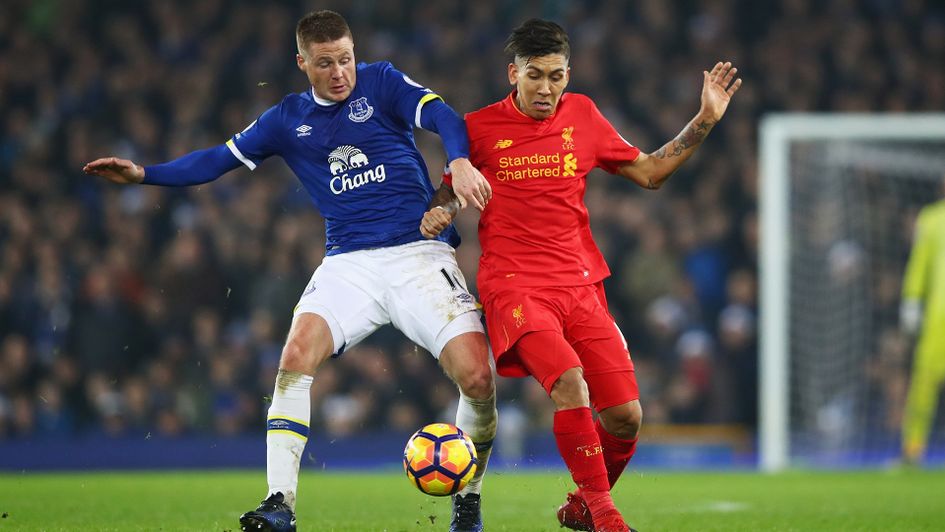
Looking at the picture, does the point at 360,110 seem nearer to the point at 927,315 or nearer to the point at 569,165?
the point at 569,165

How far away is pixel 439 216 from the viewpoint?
5598mm

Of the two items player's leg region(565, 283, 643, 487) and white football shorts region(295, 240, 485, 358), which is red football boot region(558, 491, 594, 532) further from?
white football shorts region(295, 240, 485, 358)

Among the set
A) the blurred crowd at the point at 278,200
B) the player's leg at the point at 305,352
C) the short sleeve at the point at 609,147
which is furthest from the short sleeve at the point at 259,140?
the blurred crowd at the point at 278,200

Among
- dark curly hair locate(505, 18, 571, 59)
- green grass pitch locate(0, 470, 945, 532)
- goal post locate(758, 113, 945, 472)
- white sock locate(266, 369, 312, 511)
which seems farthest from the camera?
goal post locate(758, 113, 945, 472)

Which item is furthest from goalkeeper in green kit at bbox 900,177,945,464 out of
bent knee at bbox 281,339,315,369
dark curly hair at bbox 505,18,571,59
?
bent knee at bbox 281,339,315,369

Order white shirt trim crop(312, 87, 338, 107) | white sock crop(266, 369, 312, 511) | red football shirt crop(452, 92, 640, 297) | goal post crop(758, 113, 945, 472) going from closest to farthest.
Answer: white sock crop(266, 369, 312, 511) → red football shirt crop(452, 92, 640, 297) → white shirt trim crop(312, 87, 338, 107) → goal post crop(758, 113, 945, 472)

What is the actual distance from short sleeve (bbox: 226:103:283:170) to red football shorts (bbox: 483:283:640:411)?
1.24m

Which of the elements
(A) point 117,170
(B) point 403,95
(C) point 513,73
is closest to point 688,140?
(C) point 513,73

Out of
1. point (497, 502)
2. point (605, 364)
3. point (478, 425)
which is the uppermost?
point (605, 364)

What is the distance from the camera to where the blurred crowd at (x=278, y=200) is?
12789mm

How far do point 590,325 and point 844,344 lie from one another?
26.9 ft

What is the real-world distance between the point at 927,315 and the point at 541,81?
741cm

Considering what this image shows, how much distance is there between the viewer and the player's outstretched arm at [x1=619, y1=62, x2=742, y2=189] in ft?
19.3

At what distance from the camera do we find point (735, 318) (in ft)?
43.8
